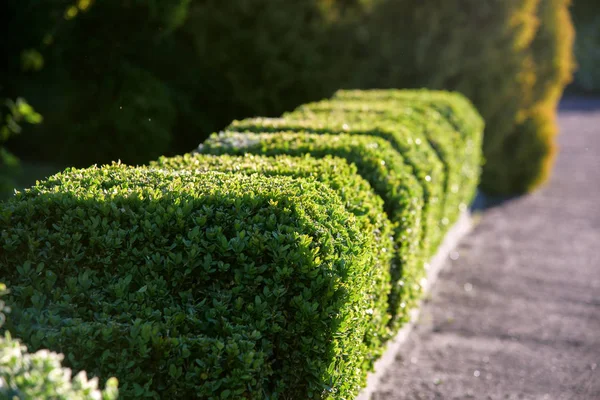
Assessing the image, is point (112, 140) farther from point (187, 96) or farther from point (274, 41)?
point (274, 41)

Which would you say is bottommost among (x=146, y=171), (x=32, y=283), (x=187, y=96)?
(x=32, y=283)

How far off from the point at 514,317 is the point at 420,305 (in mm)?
862

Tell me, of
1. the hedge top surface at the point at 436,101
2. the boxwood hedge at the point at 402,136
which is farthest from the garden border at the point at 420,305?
the hedge top surface at the point at 436,101

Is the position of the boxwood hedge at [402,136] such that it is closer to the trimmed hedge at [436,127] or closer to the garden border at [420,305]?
the trimmed hedge at [436,127]

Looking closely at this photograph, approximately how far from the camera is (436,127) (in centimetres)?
750

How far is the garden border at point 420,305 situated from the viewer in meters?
5.23

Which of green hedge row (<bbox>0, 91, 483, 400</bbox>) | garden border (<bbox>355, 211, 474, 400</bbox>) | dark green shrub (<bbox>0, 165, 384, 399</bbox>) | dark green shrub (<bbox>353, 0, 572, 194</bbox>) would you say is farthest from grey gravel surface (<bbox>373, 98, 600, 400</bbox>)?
dark green shrub (<bbox>0, 165, 384, 399</bbox>)

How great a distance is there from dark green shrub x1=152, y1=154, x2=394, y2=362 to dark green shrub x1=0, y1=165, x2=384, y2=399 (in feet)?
1.96

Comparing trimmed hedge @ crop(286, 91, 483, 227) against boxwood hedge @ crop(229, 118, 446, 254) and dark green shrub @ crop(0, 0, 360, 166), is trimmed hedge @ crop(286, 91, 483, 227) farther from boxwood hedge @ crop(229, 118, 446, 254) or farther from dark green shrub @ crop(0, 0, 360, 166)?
dark green shrub @ crop(0, 0, 360, 166)

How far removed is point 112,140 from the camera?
8.49m

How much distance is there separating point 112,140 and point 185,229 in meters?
5.21

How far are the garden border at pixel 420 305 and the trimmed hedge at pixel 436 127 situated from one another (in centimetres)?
41

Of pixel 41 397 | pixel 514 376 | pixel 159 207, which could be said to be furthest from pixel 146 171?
pixel 514 376

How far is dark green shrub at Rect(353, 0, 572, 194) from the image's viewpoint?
34.2ft
